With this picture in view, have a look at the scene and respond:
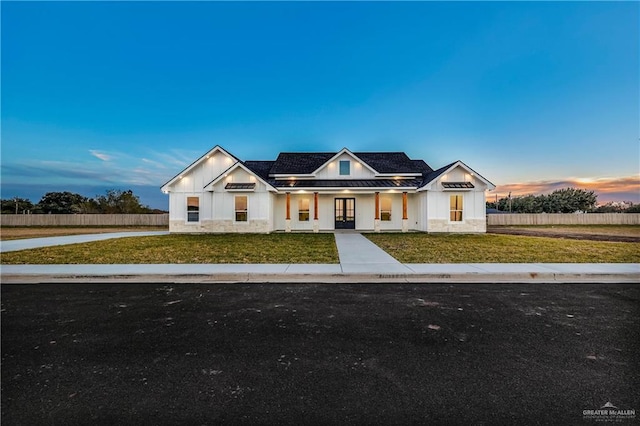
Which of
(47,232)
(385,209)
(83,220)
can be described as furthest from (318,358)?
(83,220)

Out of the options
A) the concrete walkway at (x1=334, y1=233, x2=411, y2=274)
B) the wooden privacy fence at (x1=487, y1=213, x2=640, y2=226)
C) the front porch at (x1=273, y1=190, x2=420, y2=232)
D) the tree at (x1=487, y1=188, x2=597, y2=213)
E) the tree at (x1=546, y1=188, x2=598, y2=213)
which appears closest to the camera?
the concrete walkway at (x1=334, y1=233, x2=411, y2=274)

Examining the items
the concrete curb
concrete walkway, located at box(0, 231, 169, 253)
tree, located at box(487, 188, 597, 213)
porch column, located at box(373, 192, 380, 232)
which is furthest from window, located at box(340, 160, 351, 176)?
tree, located at box(487, 188, 597, 213)

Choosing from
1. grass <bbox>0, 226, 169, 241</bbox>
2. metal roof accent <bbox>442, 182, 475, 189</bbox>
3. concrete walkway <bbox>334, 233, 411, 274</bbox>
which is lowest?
concrete walkway <bbox>334, 233, 411, 274</bbox>

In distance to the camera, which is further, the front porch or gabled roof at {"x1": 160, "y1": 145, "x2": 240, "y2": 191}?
the front porch

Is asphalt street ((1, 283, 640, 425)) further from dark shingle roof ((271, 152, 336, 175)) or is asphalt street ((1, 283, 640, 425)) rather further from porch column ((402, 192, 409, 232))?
dark shingle roof ((271, 152, 336, 175))

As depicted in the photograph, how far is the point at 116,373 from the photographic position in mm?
3047

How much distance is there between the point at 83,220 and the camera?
113 ft

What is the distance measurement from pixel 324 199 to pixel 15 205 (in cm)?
6051

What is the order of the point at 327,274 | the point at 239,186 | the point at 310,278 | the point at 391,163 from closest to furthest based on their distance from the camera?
the point at 310,278, the point at 327,274, the point at 239,186, the point at 391,163

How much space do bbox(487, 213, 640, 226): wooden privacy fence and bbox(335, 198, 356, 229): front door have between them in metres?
19.1

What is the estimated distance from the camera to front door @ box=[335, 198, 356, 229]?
2373cm

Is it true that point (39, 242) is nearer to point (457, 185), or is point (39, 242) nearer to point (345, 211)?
point (345, 211)

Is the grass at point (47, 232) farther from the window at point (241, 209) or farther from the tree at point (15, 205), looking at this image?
the tree at point (15, 205)

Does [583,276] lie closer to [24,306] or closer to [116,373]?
[116,373]
